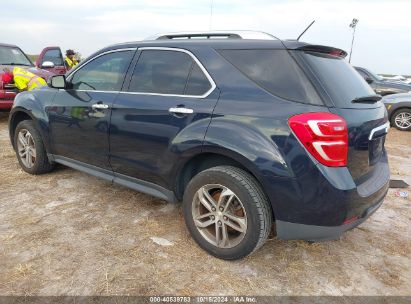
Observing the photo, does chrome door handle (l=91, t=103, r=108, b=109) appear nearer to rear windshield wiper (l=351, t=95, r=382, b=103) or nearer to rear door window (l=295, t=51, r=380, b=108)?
rear door window (l=295, t=51, r=380, b=108)

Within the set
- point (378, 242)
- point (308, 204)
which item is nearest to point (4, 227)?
point (308, 204)

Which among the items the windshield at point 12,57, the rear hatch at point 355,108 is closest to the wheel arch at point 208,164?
the rear hatch at point 355,108

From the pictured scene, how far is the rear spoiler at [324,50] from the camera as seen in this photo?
2539 millimetres

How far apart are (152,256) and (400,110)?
900 cm

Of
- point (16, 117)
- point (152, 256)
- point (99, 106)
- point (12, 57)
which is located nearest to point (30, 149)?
→ point (16, 117)

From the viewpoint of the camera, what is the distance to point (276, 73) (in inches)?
98.3

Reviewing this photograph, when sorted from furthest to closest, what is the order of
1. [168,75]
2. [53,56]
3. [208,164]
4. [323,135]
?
[53,56], [168,75], [208,164], [323,135]

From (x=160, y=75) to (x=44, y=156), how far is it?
218cm

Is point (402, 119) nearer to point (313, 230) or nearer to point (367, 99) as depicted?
point (367, 99)

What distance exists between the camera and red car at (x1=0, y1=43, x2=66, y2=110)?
7.43 metres

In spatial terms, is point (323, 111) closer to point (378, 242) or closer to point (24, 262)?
point (378, 242)

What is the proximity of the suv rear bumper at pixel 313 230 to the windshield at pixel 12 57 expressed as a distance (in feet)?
28.1

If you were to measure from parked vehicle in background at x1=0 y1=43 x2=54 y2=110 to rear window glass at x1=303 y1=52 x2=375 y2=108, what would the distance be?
7.00 m

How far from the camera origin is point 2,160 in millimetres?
5223
